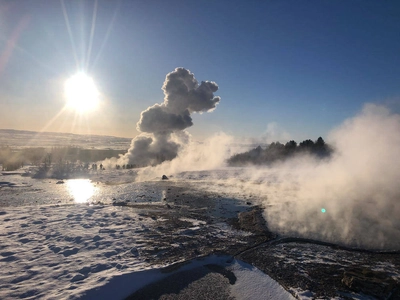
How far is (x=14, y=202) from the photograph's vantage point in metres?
16.3

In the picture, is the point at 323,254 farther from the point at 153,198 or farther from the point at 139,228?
the point at 153,198

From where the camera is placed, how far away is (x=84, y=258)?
301 inches

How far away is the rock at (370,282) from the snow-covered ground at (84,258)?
1.54 meters

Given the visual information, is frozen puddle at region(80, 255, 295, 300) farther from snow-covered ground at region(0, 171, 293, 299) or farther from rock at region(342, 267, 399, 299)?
rock at region(342, 267, 399, 299)

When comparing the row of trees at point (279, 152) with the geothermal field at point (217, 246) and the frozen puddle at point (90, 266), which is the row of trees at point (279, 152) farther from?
the frozen puddle at point (90, 266)

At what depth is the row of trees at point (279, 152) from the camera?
5131 cm

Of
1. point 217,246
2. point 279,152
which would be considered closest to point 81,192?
point 217,246

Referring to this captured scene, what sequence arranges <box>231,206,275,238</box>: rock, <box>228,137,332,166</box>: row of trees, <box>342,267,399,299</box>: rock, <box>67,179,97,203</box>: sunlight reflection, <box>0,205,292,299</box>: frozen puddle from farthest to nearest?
<box>228,137,332,166</box>: row of trees < <box>67,179,97,203</box>: sunlight reflection < <box>231,206,275,238</box>: rock < <box>0,205,292,299</box>: frozen puddle < <box>342,267,399,299</box>: rock

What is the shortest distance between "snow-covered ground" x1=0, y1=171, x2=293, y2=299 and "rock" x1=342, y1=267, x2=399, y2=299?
5.04 feet

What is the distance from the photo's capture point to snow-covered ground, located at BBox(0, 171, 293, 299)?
6000 millimetres

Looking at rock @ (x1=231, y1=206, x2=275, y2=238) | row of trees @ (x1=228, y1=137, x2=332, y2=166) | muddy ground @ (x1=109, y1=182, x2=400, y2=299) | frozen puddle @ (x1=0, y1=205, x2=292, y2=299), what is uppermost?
row of trees @ (x1=228, y1=137, x2=332, y2=166)

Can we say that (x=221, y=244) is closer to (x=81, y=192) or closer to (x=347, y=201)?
(x=347, y=201)

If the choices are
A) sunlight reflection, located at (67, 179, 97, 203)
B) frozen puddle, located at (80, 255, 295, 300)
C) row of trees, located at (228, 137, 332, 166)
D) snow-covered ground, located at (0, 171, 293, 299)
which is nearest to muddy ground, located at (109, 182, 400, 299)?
snow-covered ground, located at (0, 171, 293, 299)

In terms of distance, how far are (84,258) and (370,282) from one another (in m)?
7.30
